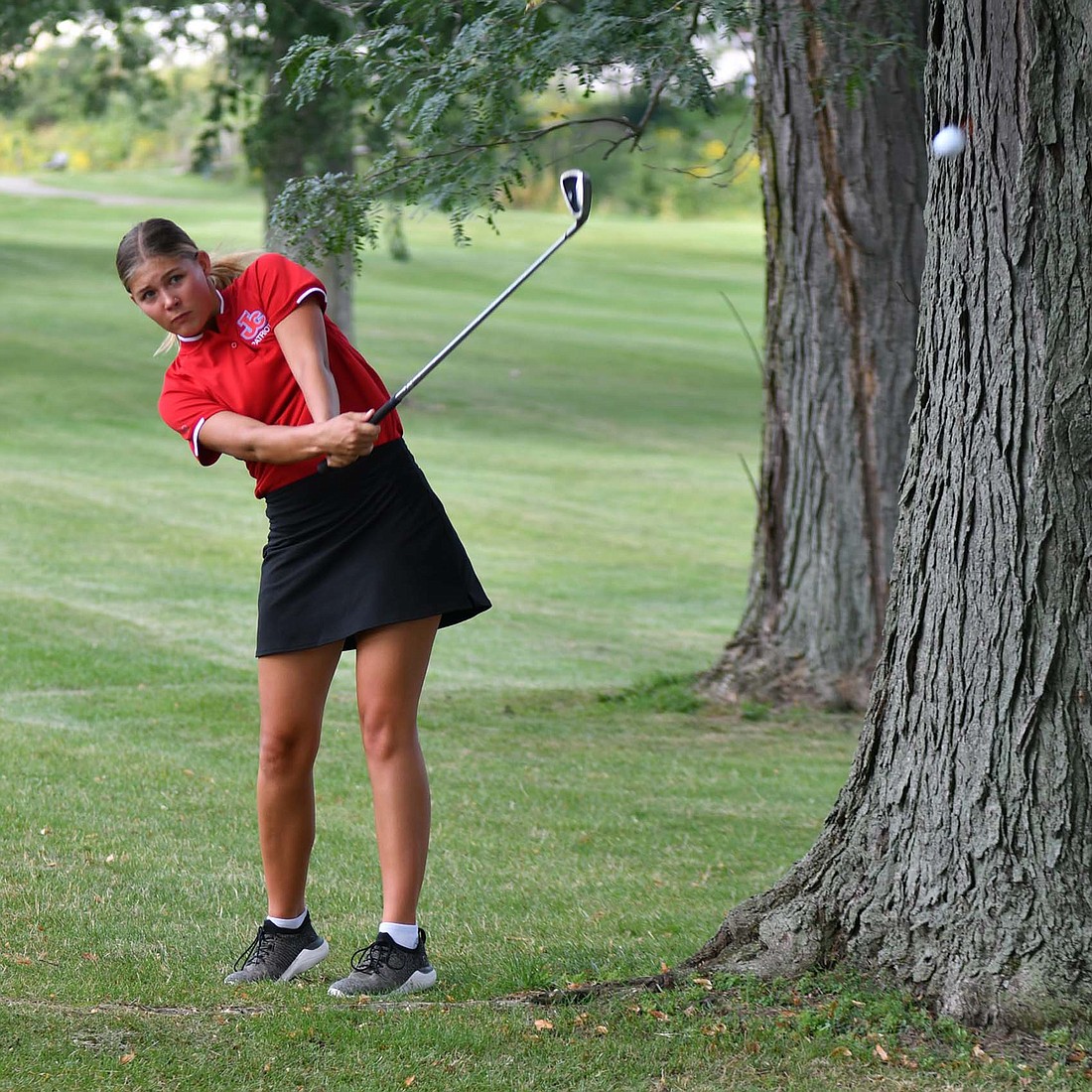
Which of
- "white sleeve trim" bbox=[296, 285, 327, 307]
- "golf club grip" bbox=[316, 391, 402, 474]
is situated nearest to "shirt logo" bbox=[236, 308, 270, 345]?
"white sleeve trim" bbox=[296, 285, 327, 307]

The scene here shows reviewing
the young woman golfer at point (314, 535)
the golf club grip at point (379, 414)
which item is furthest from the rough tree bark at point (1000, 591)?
the golf club grip at point (379, 414)

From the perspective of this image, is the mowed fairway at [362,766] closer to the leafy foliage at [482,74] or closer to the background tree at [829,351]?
the background tree at [829,351]

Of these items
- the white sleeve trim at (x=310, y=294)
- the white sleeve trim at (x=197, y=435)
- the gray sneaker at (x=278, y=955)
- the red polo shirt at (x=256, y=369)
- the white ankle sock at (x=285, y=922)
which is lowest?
the gray sneaker at (x=278, y=955)

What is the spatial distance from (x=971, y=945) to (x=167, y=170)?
65468mm

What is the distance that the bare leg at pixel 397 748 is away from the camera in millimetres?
3906

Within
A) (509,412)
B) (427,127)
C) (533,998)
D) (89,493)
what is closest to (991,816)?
(533,998)

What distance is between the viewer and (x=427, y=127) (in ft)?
18.1

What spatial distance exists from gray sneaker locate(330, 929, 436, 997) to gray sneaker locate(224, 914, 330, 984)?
0.54ft

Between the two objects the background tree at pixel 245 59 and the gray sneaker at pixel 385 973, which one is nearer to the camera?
the gray sneaker at pixel 385 973

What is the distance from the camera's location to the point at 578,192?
4.14 meters

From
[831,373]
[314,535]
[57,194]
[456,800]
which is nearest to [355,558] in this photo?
[314,535]

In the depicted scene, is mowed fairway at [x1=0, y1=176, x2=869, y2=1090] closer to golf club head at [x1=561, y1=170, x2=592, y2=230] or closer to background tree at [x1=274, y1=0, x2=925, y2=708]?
background tree at [x1=274, y1=0, x2=925, y2=708]

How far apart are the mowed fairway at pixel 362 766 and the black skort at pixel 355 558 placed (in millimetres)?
752

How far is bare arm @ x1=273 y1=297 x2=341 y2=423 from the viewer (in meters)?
3.73
